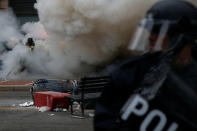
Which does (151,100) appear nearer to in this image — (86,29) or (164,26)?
(164,26)

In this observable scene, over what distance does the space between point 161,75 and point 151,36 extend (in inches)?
6.3

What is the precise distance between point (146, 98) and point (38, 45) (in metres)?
14.7

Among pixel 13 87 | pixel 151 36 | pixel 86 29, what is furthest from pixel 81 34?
pixel 151 36

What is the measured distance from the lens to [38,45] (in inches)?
641

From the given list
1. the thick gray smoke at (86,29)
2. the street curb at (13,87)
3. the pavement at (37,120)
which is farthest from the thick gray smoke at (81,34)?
the pavement at (37,120)

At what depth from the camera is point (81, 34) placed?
13812 mm

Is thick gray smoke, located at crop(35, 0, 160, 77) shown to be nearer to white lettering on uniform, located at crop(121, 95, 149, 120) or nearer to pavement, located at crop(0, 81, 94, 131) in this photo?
pavement, located at crop(0, 81, 94, 131)

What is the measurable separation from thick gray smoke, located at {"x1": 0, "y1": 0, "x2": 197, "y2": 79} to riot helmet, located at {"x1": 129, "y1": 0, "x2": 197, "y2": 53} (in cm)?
1050

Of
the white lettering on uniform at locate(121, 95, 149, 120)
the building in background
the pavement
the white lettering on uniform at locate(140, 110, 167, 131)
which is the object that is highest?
the white lettering on uniform at locate(121, 95, 149, 120)

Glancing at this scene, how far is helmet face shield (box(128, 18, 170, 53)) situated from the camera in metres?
1.83

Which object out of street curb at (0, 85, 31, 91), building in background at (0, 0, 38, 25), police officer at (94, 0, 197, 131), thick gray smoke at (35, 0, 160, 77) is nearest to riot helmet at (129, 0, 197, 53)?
police officer at (94, 0, 197, 131)

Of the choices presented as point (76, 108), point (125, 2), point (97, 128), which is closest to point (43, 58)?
→ point (125, 2)

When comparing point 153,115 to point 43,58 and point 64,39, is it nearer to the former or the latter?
point 64,39

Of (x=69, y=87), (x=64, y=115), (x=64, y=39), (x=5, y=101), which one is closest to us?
(x=64, y=115)
